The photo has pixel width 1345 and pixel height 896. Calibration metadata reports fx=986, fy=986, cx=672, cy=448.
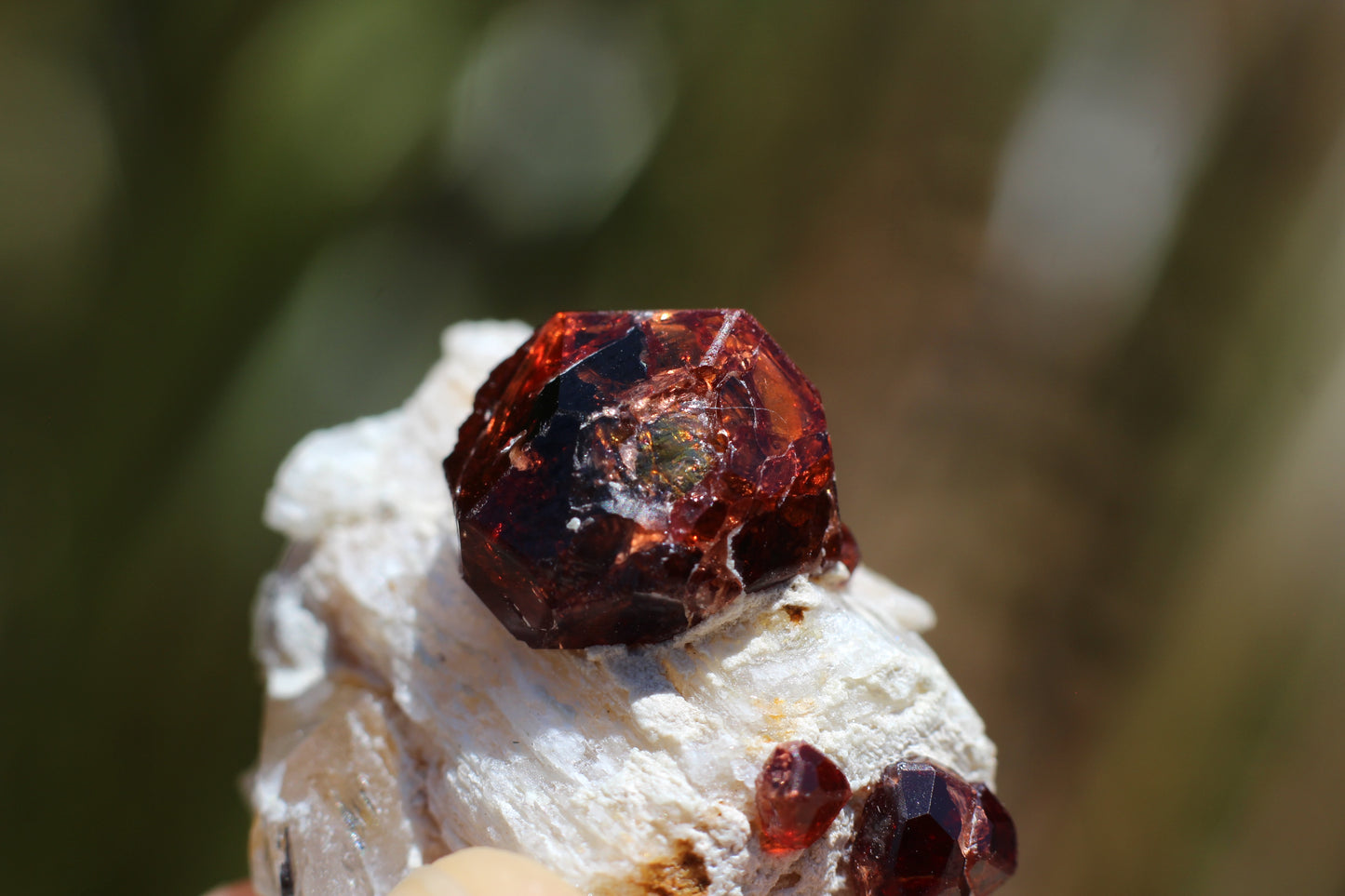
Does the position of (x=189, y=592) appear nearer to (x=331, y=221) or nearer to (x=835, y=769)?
(x=331, y=221)

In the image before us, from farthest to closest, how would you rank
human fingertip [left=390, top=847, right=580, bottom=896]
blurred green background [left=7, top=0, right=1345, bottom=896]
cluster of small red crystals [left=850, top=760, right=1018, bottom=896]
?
blurred green background [left=7, top=0, right=1345, bottom=896]
cluster of small red crystals [left=850, top=760, right=1018, bottom=896]
human fingertip [left=390, top=847, right=580, bottom=896]

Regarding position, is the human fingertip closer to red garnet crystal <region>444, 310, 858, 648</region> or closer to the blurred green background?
red garnet crystal <region>444, 310, 858, 648</region>

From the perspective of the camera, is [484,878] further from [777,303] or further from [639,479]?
[777,303]

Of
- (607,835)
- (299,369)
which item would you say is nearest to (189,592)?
(299,369)

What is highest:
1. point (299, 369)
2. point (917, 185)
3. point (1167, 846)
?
point (917, 185)

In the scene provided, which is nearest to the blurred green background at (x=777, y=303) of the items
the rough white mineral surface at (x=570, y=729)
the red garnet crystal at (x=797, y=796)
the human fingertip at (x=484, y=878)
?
the rough white mineral surface at (x=570, y=729)

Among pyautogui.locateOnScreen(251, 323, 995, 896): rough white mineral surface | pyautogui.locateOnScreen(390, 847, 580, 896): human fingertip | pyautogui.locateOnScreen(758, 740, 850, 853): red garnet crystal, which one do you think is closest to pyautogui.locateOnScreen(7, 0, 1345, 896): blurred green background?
pyautogui.locateOnScreen(251, 323, 995, 896): rough white mineral surface
